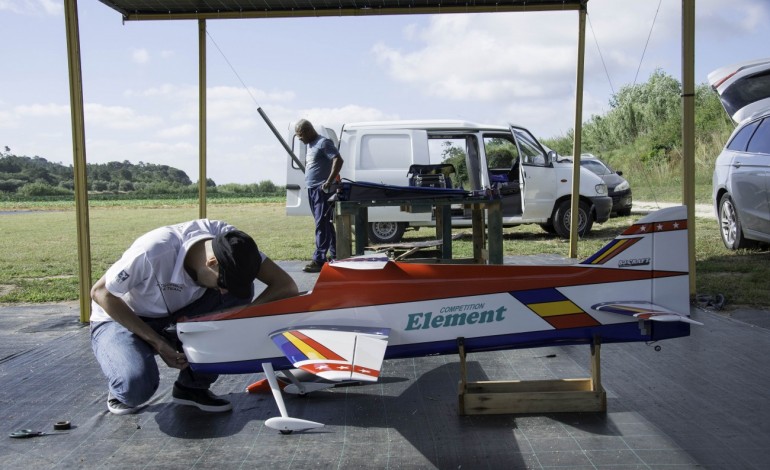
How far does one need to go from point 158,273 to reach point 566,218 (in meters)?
10.00

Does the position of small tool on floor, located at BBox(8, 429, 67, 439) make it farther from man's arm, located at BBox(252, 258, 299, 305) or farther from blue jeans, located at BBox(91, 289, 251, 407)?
man's arm, located at BBox(252, 258, 299, 305)

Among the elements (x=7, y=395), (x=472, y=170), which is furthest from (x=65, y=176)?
(x=7, y=395)

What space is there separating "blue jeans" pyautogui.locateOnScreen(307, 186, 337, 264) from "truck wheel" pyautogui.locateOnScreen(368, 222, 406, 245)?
9.21ft

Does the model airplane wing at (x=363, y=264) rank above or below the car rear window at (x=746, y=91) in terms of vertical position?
below

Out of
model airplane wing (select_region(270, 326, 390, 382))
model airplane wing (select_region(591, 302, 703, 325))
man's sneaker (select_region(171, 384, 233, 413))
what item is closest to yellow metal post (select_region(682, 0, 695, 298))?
model airplane wing (select_region(591, 302, 703, 325))

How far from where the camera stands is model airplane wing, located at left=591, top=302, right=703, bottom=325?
11.8 feet

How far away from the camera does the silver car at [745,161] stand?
835cm

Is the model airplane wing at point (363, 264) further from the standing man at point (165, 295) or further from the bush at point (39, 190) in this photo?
the bush at point (39, 190)

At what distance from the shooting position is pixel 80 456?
11.1 feet

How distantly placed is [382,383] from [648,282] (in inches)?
69.8

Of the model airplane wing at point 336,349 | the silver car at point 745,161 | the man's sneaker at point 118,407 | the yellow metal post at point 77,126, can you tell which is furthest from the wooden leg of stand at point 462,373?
the silver car at point 745,161

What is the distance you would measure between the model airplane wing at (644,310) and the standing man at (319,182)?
215 inches

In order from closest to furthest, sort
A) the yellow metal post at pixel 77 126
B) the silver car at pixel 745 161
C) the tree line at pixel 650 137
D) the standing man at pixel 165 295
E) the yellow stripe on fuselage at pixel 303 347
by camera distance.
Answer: the yellow stripe on fuselage at pixel 303 347 → the standing man at pixel 165 295 → the yellow metal post at pixel 77 126 → the silver car at pixel 745 161 → the tree line at pixel 650 137

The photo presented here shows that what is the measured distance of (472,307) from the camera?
152 inches
